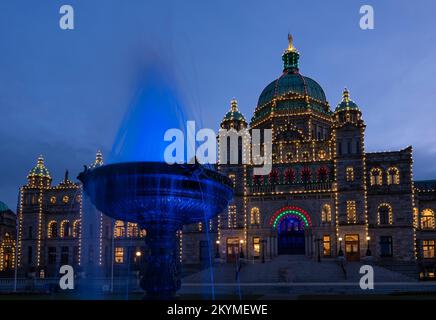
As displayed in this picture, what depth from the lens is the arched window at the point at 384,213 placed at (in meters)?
58.5

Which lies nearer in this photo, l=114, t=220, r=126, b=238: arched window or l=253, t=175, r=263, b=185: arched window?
l=253, t=175, r=263, b=185: arched window

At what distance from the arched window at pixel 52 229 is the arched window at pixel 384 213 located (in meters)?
43.8

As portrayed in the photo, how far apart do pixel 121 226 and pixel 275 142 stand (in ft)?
80.2

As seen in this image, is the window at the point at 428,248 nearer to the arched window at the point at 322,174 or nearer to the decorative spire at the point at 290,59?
the arched window at the point at 322,174

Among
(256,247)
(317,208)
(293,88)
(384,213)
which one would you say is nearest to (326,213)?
(317,208)

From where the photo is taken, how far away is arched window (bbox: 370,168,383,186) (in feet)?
196

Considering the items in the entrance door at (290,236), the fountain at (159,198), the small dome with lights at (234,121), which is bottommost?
the entrance door at (290,236)

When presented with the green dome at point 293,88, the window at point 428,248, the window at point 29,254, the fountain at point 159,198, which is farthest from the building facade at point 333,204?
the fountain at point 159,198

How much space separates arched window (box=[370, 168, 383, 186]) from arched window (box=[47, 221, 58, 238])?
1711 inches

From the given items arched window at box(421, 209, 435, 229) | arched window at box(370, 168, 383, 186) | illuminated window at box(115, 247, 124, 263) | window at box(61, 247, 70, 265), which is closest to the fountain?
arched window at box(370, 168, 383, 186)

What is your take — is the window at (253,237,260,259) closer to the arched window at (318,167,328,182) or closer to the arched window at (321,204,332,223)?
the arched window at (321,204,332,223)
